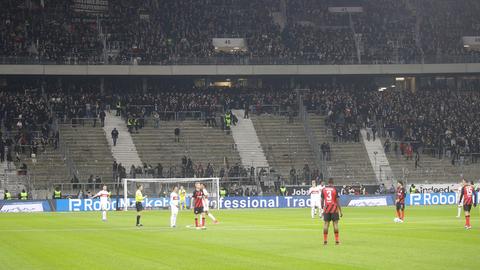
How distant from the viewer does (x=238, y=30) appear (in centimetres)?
8944

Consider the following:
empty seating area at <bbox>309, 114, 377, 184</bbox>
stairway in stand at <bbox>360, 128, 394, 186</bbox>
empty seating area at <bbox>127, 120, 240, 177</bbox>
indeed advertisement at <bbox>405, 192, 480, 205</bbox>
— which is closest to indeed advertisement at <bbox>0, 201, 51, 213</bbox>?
empty seating area at <bbox>127, 120, 240, 177</bbox>

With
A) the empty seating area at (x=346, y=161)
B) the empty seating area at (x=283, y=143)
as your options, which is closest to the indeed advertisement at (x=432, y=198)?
the empty seating area at (x=346, y=161)

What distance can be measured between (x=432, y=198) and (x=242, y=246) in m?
44.0

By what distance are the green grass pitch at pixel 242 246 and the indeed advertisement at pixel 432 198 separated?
86.4ft

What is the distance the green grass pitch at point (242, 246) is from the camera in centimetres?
2381

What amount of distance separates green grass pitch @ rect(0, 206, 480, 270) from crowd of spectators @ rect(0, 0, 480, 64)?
4059 centimetres

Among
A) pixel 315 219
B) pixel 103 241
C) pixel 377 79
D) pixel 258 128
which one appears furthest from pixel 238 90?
pixel 103 241

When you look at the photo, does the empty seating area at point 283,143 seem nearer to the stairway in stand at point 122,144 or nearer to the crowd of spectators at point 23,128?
the stairway in stand at point 122,144

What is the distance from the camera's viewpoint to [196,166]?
7300 cm

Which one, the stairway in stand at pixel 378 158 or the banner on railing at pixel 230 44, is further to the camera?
the banner on railing at pixel 230 44

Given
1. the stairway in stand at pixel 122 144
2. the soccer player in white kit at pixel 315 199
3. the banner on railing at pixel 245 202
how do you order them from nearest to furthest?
the soccer player in white kit at pixel 315 199 → the banner on railing at pixel 245 202 → the stairway in stand at pixel 122 144

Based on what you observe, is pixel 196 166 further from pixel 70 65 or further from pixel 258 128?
pixel 70 65

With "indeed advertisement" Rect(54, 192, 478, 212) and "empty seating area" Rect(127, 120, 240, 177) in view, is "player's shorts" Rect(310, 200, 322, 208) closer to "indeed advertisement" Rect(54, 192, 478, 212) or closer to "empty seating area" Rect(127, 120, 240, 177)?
"indeed advertisement" Rect(54, 192, 478, 212)

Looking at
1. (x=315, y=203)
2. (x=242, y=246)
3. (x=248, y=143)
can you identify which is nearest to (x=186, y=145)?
(x=248, y=143)
